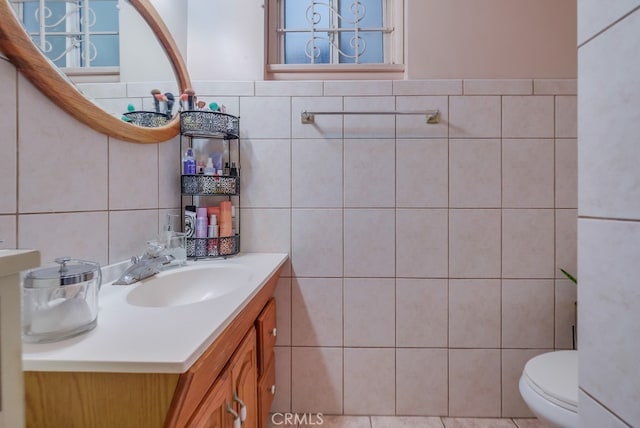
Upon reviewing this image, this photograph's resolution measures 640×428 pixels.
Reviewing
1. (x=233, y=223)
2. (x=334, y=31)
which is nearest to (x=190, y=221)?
(x=233, y=223)

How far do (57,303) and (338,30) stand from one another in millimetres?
1557

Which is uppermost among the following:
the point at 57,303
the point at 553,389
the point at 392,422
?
the point at 57,303

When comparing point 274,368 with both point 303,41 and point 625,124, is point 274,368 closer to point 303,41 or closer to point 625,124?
point 625,124

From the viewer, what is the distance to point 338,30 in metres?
1.44

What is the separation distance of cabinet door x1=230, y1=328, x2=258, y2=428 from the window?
129cm

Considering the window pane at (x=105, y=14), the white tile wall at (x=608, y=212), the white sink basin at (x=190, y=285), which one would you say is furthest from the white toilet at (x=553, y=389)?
the window pane at (x=105, y=14)

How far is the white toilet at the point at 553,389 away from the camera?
2.82 feet

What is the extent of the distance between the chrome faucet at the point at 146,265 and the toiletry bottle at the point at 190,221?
184mm

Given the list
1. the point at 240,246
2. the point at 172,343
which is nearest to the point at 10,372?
the point at 172,343

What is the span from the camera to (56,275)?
0.50 metres

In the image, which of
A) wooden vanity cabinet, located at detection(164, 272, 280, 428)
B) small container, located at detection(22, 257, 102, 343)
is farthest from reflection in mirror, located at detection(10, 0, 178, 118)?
wooden vanity cabinet, located at detection(164, 272, 280, 428)

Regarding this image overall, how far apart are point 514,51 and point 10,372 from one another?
1.87 m

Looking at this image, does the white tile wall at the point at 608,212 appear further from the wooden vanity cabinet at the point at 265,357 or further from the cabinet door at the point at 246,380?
the wooden vanity cabinet at the point at 265,357

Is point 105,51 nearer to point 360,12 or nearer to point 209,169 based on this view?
point 209,169
